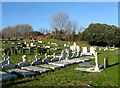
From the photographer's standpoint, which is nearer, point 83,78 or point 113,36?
point 83,78

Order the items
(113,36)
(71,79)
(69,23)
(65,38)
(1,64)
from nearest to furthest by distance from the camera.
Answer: (71,79), (1,64), (113,36), (65,38), (69,23)

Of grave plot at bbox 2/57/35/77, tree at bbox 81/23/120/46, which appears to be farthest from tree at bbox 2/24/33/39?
grave plot at bbox 2/57/35/77

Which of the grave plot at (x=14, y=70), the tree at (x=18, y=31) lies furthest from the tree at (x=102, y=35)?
the grave plot at (x=14, y=70)

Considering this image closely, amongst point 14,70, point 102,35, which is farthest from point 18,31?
point 14,70

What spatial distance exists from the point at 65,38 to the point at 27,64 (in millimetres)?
44597

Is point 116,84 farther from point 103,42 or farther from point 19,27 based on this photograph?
point 19,27

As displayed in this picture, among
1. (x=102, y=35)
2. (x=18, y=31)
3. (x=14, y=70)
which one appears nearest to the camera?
(x=14, y=70)

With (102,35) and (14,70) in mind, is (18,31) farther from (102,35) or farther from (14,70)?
(14,70)

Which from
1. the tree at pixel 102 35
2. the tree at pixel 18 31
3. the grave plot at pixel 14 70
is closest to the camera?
the grave plot at pixel 14 70

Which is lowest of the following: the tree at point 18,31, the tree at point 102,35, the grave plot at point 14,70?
the grave plot at point 14,70

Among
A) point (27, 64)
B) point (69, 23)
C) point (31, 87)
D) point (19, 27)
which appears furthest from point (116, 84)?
point (19, 27)

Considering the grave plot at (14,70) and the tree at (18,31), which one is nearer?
the grave plot at (14,70)

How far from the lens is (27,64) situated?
14.5 metres

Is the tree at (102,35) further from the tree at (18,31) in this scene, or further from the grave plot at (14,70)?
the grave plot at (14,70)
